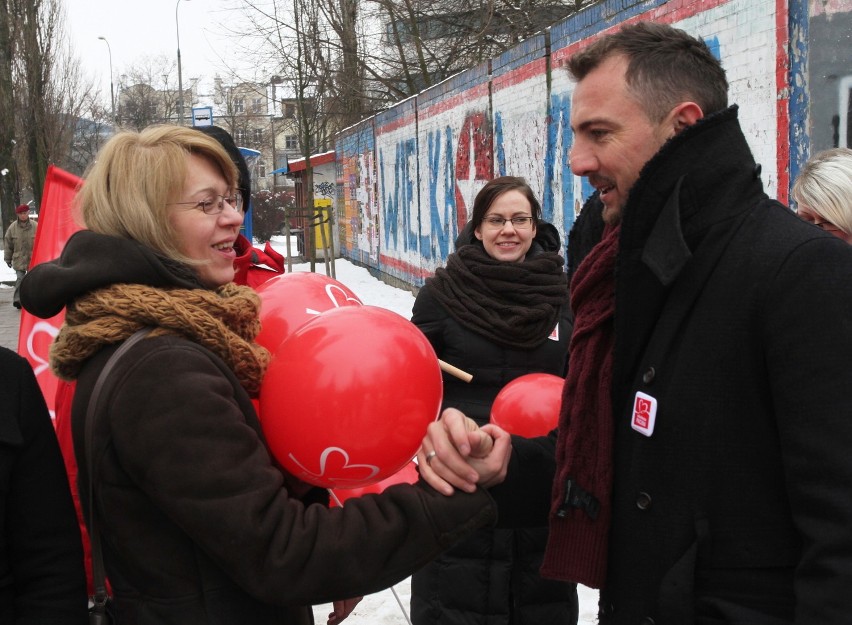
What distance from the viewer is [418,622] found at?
3.59m

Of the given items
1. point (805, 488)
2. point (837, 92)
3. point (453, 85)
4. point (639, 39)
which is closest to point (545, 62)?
point (453, 85)

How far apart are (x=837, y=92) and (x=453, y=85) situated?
28.2 ft

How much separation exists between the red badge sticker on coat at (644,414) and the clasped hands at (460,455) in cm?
37

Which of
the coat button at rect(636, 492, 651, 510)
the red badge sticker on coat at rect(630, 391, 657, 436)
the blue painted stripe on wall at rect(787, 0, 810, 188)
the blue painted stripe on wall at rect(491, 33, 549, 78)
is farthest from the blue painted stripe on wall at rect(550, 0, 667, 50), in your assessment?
Result: the coat button at rect(636, 492, 651, 510)

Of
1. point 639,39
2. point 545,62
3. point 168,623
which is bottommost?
point 168,623

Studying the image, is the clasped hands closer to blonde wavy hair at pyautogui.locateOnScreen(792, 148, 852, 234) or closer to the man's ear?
the man's ear

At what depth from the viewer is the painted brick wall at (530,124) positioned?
5633 mm

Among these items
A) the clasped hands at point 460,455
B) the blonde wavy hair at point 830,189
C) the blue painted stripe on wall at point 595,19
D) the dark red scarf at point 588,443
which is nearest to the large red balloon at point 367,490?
the clasped hands at point 460,455

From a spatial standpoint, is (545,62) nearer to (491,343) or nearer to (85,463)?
(491,343)

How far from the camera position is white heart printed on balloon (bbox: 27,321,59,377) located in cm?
386

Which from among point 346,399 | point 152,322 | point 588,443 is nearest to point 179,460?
point 152,322

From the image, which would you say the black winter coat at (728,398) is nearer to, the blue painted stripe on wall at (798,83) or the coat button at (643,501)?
the coat button at (643,501)

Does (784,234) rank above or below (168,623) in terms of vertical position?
above

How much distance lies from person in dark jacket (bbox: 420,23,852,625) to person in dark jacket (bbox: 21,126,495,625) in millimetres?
239
